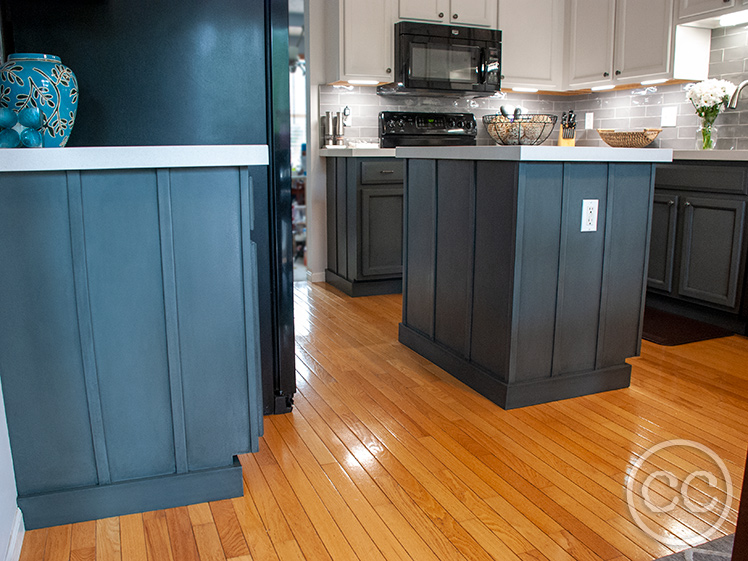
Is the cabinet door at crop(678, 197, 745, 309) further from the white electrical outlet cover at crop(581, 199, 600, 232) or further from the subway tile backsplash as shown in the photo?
the white electrical outlet cover at crop(581, 199, 600, 232)

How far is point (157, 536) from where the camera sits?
1.64 m

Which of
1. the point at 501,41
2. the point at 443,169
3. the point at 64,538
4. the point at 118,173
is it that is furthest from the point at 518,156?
the point at 501,41

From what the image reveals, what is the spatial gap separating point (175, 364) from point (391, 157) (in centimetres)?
287

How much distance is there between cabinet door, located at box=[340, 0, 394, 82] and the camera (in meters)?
4.39

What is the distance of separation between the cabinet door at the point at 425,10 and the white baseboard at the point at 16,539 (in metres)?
4.00

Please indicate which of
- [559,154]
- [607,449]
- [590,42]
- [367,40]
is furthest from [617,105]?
[607,449]

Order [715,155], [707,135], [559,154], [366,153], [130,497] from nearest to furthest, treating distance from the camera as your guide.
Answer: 1. [130,497]
2. [559,154]
3. [715,155]
4. [707,135]
5. [366,153]

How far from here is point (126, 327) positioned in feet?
5.43

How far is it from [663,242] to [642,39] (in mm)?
1579

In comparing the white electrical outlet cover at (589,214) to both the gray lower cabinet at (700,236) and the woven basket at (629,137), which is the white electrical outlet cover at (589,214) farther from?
the gray lower cabinet at (700,236)

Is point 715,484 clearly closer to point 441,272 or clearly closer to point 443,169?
point 441,272

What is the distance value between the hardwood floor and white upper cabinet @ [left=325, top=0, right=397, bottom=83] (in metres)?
2.40

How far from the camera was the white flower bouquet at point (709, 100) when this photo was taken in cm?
381

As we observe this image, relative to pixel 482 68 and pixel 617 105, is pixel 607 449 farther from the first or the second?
pixel 617 105
